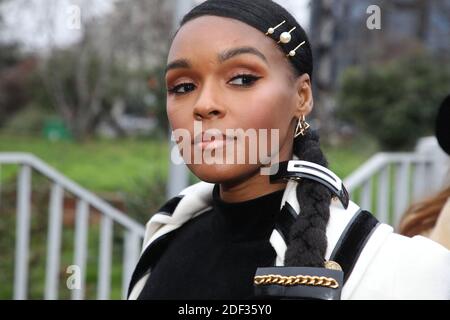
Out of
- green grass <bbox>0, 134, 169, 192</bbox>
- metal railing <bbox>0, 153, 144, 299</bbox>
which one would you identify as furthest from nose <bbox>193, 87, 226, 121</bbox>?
green grass <bbox>0, 134, 169, 192</bbox>

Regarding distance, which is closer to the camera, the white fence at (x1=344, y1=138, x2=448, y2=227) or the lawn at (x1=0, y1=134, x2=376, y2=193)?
the white fence at (x1=344, y1=138, x2=448, y2=227)

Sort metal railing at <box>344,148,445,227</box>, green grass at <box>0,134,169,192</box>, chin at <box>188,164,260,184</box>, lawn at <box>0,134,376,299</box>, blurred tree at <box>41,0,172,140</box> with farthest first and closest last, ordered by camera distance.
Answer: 1. blurred tree at <box>41,0,172,140</box>
2. green grass at <box>0,134,169,192</box>
3. lawn at <box>0,134,376,299</box>
4. metal railing at <box>344,148,445,227</box>
5. chin at <box>188,164,260,184</box>

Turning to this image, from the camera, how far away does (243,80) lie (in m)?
1.27

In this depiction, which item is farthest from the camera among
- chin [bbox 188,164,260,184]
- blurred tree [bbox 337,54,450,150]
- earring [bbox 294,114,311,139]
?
blurred tree [bbox 337,54,450,150]

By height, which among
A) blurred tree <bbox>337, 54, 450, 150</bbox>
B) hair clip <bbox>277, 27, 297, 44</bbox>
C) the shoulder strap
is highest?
blurred tree <bbox>337, 54, 450, 150</bbox>

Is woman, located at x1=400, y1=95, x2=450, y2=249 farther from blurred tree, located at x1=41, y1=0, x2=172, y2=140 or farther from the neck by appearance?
blurred tree, located at x1=41, y1=0, x2=172, y2=140

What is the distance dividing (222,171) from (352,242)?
260 millimetres

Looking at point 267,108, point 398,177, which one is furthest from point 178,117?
point 398,177

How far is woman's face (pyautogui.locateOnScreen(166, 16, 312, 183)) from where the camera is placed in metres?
1.25

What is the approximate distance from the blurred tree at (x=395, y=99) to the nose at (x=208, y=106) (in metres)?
8.83

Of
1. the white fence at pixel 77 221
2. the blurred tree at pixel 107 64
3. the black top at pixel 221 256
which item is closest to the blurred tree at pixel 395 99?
the blurred tree at pixel 107 64

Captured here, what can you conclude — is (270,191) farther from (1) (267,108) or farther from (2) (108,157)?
(2) (108,157)

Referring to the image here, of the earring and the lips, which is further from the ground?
A: the earring
